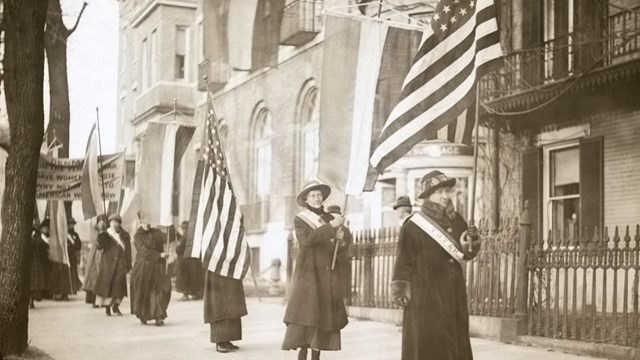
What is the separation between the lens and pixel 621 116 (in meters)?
16.1

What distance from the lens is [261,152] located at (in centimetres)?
3075

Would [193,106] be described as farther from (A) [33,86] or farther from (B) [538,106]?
(A) [33,86]

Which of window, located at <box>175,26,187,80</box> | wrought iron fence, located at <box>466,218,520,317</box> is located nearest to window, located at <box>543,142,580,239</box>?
wrought iron fence, located at <box>466,218,520,317</box>

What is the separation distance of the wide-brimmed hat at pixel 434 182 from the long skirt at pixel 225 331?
465 cm

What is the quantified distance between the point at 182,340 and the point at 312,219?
4.21 meters

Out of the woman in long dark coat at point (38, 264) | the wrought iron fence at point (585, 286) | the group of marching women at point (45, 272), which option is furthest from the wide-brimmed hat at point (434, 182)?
the woman in long dark coat at point (38, 264)

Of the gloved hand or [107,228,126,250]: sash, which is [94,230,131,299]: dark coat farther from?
the gloved hand

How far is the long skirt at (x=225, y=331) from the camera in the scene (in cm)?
1144

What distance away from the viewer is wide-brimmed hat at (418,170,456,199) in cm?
750

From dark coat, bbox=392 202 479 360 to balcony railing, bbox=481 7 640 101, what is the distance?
7949 millimetres

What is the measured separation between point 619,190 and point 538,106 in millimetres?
2013

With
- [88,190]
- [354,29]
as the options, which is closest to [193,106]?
[88,190]

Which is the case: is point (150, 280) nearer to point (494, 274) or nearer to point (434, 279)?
point (494, 274)

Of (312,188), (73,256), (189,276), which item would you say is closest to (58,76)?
(73,256)
